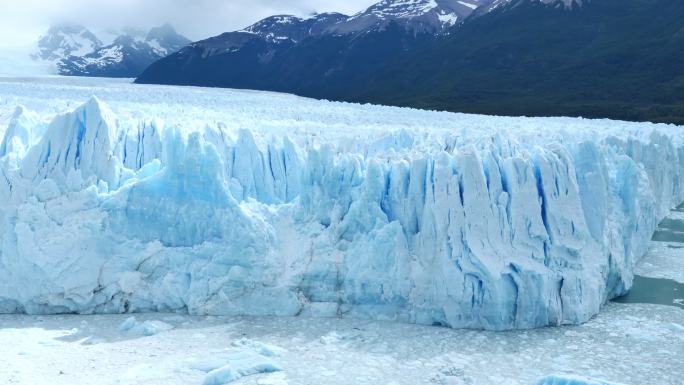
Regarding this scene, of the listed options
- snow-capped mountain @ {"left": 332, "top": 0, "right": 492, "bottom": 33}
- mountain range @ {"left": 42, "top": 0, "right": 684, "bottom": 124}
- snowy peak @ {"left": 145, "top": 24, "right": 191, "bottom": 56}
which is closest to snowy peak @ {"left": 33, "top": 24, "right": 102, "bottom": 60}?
snowy peak @ {"left": 145, "top": 24, "right": 191, "bottom": 56}

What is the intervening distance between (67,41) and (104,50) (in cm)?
1579

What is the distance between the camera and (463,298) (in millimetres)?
8156

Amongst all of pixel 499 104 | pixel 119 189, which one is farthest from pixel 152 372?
pixel 499 104

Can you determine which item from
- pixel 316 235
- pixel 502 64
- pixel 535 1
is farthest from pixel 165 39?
pixel 316 235

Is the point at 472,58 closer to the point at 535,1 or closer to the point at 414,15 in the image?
the point at 535,1

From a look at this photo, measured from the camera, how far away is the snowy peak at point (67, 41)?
124 m

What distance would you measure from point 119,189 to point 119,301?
166 cm

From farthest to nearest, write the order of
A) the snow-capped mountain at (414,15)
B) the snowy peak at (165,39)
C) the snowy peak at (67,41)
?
the snowy peak at (165,39) < the snowy peak at (67,41) < the snow-capped mountain at (414,15)

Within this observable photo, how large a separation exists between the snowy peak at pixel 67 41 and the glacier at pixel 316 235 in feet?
396

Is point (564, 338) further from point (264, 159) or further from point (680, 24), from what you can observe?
point (680, 24)

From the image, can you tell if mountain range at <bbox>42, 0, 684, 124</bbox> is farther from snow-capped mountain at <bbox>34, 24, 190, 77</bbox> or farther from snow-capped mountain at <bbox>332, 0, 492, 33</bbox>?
snow-capped mountain at <bbox>34, 24, 190, 77</bbox>

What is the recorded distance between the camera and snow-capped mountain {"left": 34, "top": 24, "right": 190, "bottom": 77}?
111469 mm

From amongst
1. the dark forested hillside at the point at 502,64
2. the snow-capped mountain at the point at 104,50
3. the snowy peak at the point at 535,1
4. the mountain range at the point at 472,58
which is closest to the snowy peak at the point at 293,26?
the mountain range at the point at 472,58

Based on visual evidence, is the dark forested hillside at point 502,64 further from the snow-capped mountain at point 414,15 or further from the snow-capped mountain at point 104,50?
the snow-capped mountain at point 104,50
